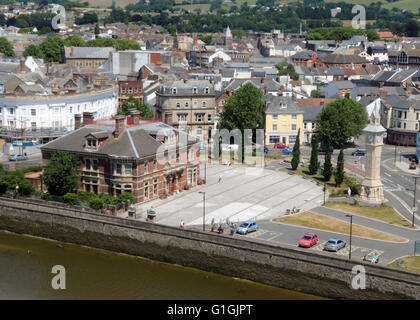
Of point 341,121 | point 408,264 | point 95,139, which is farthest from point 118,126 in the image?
point 341,121

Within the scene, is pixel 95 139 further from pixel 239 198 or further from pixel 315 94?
pixel 315 94

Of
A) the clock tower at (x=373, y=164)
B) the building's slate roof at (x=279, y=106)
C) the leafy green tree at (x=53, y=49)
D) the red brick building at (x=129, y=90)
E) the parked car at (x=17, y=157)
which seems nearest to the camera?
the clock tower at (x=373, y=164)

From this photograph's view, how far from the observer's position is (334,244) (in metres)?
49.3

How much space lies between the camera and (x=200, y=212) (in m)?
58.2

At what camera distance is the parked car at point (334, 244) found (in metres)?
49.0

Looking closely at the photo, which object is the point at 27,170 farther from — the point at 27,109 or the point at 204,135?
the point at 204,135

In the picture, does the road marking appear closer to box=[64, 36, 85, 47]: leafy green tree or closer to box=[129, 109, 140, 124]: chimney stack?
box=[129, 109, 140, 124]: chimney stack

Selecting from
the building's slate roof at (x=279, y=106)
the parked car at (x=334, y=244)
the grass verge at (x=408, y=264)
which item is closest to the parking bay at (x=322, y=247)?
the parked car at (x=334, y=244)

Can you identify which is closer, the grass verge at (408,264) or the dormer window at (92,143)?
the grass verge at (408,264)

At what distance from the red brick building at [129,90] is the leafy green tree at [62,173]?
43.0m

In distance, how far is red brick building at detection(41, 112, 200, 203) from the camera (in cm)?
5897

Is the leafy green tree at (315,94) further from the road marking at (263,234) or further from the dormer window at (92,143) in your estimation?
the road marking at (263,234)

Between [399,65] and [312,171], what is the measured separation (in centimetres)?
9698

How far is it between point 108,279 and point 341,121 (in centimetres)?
4448
